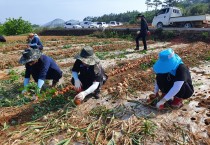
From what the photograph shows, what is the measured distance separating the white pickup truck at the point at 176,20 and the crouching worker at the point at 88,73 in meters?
15.3

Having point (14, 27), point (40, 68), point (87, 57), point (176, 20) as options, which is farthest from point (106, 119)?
point (14, 27)

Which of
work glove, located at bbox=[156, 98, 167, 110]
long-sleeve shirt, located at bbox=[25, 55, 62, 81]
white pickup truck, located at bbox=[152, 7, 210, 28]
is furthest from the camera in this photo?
white pickup truck, located at bbox=[152, 7, 210, 28]

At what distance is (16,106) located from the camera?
4.38 meters

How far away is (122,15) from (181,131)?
6474 cm

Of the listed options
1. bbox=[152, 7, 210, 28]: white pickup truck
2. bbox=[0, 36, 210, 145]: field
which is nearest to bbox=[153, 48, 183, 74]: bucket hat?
bbox=[0, 36, 210, 145]: field

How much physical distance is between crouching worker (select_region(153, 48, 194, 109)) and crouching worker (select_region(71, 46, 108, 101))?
3.18 ft

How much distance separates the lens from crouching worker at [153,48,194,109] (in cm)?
357

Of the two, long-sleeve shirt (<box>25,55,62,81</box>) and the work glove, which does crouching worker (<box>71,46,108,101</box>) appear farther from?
the work glove

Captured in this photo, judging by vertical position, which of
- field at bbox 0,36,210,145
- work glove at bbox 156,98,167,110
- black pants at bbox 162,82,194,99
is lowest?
field at bbox 0,36,210,145

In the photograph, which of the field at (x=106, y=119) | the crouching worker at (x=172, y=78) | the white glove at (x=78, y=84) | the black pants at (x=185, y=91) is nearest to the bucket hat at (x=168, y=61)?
the crouching worker at (x=172, y=78)

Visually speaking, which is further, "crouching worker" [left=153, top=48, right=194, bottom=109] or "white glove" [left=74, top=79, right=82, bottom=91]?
"white glove" [left=74, top=79, right=82, bottom=91]

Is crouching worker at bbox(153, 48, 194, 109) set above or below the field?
above

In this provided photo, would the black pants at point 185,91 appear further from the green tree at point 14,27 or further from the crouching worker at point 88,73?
the green tree at point 14,27

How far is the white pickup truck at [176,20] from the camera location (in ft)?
59.0
